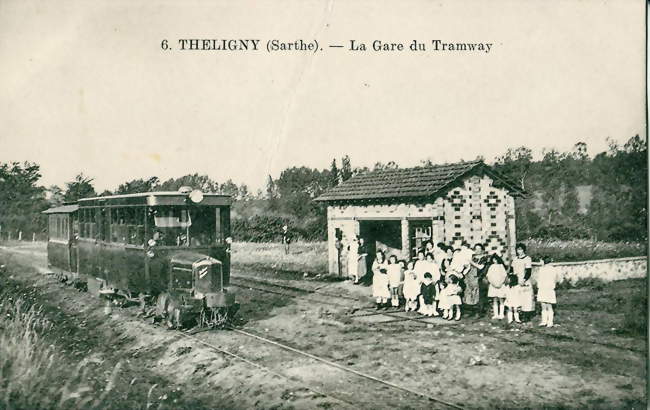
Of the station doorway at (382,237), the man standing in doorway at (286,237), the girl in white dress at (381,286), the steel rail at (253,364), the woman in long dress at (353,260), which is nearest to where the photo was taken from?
the steel rail at (253,364)

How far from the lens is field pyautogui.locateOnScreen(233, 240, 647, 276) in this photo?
24.5ft

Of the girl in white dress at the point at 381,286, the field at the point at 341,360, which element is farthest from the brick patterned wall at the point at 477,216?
the field at the point at 341,360

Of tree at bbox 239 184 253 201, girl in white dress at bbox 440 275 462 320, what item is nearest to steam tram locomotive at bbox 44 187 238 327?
tree at bbox 239 184 253 201

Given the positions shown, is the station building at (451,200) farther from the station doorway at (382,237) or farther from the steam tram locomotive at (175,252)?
the steam tram locomotive at (175,252)

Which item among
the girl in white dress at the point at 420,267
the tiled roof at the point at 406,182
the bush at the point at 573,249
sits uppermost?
the tiled roof at the point at 406,182

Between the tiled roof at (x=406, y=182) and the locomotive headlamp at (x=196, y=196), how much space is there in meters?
2.81

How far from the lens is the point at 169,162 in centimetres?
653

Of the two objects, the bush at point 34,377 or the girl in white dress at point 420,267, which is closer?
the bush at point 34,377

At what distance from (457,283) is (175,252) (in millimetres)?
4728

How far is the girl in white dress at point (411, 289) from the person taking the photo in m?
8.55

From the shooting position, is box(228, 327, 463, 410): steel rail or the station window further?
the station window

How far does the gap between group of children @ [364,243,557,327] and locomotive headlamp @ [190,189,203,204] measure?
3584mm

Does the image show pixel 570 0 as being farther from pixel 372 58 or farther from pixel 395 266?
pixel 395 266

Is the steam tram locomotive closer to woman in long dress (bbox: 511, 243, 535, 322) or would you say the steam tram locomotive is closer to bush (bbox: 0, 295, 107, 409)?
bush (bbox: 0, 295, 107, 409)
